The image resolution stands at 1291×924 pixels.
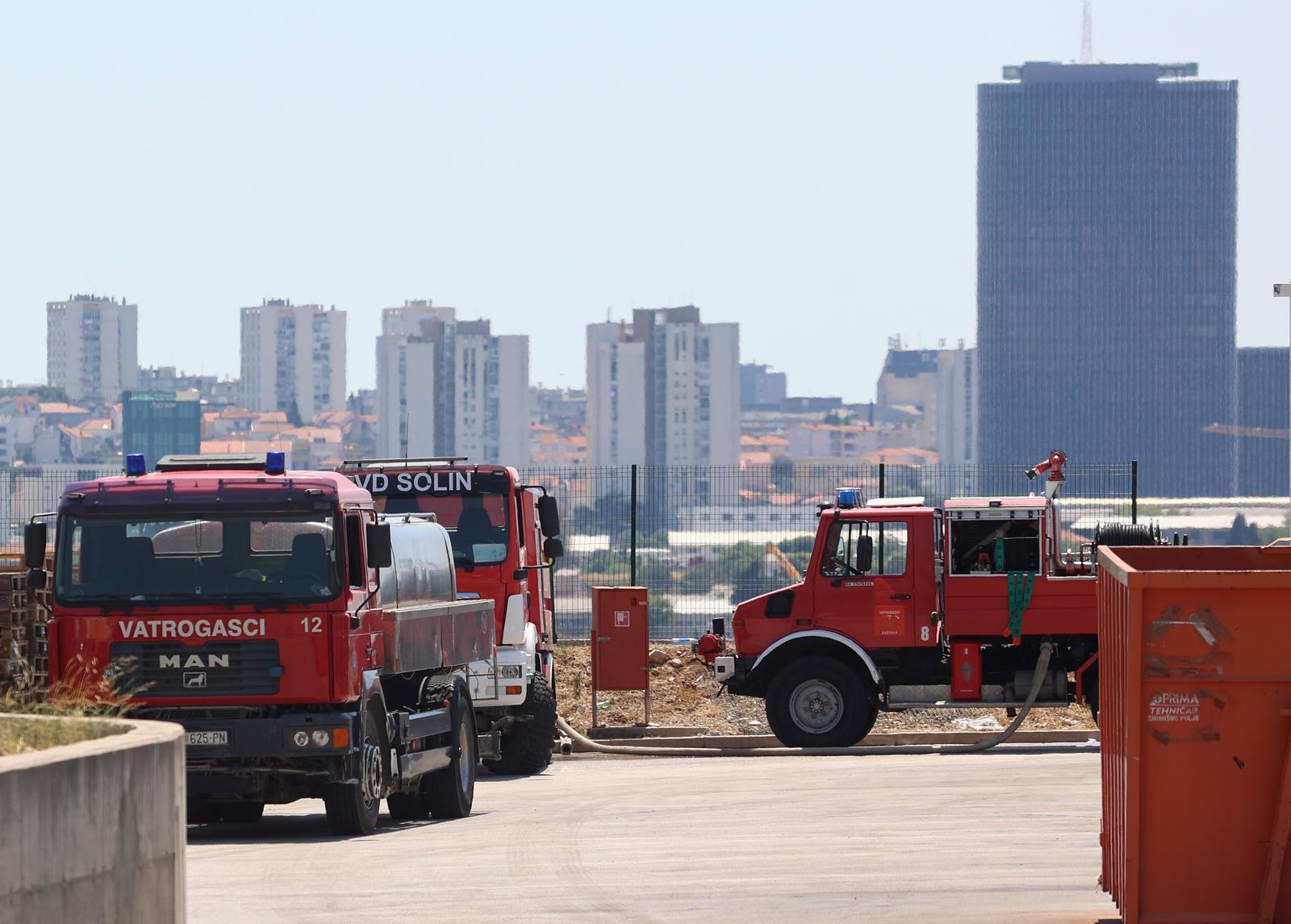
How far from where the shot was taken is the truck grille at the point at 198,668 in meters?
Result: 14.2

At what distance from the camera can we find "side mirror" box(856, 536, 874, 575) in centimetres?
2230

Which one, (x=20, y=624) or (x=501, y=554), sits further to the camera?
(x=501, y=554)

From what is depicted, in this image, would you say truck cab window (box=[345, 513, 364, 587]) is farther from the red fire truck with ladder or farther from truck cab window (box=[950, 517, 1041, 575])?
truck cab window (box=[950, 517, 1041, 575])

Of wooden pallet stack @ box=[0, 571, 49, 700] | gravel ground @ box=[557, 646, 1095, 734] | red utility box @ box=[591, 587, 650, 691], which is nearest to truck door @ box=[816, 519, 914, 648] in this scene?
red utility box @ box=[591, 587, 650, 691]

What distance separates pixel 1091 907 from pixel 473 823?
6.01 metres

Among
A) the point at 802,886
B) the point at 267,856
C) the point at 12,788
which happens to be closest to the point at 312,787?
the point at 267,856

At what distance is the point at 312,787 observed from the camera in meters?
14.6

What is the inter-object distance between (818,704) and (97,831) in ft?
47.7

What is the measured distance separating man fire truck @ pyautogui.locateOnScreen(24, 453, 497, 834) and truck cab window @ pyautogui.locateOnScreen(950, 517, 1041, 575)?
860cm

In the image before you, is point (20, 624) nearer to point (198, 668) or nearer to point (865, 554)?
point (198, 668)

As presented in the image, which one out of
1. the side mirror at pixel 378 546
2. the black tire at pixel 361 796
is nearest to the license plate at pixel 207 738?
the black tire at pixel 361 796

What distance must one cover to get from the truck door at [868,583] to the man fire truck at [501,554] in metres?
3.12

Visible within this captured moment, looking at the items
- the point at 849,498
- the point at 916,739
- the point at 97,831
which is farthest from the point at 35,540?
the point at 916,739

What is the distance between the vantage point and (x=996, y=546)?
72.5 ft
